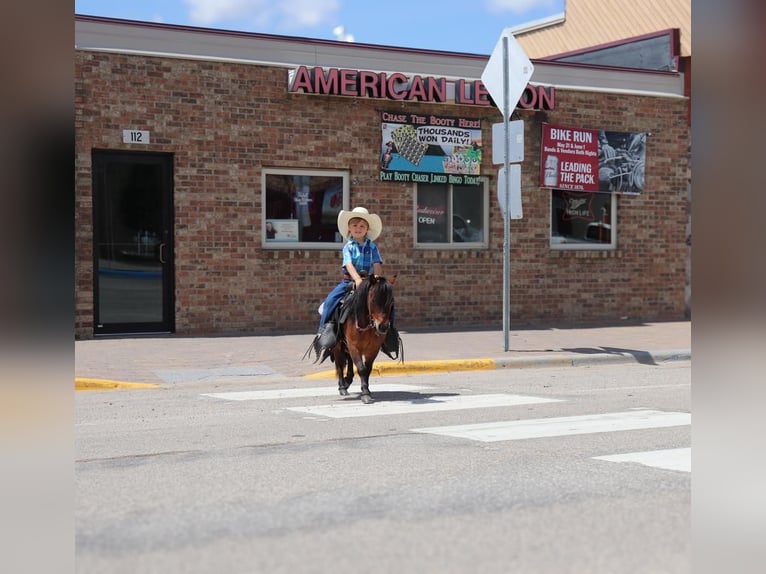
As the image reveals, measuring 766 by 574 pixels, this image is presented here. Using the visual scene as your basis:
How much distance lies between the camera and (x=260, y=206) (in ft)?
52.0

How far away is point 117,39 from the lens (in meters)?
14.9

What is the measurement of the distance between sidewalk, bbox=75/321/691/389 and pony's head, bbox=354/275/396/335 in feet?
9.25

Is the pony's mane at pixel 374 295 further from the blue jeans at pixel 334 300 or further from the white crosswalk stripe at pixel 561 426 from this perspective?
the white crosswalk stripe at pixel 561 426

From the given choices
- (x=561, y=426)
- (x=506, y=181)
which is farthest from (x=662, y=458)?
(x=506, y=181)

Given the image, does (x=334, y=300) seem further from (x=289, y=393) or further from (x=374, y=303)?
(x=289, y=393)

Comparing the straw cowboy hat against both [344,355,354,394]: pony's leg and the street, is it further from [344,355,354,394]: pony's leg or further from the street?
the street

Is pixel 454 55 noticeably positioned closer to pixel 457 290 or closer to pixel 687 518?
pixel 457 290

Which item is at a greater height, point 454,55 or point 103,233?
point 454,55

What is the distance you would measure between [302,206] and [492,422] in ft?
28.1

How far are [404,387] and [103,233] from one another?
632 cm

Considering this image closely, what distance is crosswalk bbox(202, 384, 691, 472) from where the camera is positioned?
6.86 meters

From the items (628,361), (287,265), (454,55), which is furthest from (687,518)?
(454,55)
